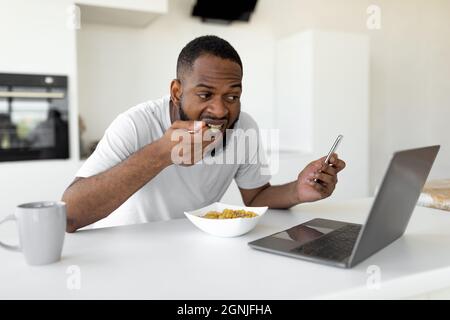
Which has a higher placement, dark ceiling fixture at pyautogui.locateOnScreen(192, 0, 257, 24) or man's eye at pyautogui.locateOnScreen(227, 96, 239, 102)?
dark ceiling fixture at pyautogui.locateOnScreen(192, 0, 257, 24)

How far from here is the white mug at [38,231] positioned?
71cm

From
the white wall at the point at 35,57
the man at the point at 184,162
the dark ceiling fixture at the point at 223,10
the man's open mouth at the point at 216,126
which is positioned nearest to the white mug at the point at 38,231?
the man at the point at 184,162

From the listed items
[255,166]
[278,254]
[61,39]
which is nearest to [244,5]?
[61,39]

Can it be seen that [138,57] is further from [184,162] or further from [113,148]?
[184,162]

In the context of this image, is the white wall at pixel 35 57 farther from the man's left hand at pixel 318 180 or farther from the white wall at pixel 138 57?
the man's left hand at pixel 318 180

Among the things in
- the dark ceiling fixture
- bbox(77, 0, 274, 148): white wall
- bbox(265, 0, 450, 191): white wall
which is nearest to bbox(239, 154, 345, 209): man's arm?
bbox(77, 0, 274, 148): white wall

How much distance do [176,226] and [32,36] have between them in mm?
1803

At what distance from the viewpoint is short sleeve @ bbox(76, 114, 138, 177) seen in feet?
3.52

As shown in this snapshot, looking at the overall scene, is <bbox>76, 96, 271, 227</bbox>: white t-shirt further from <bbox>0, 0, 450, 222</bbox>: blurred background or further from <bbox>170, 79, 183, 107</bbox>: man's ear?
<bbox>0, 0, 450, 222</bbox>: blurred background

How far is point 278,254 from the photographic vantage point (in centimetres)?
77
